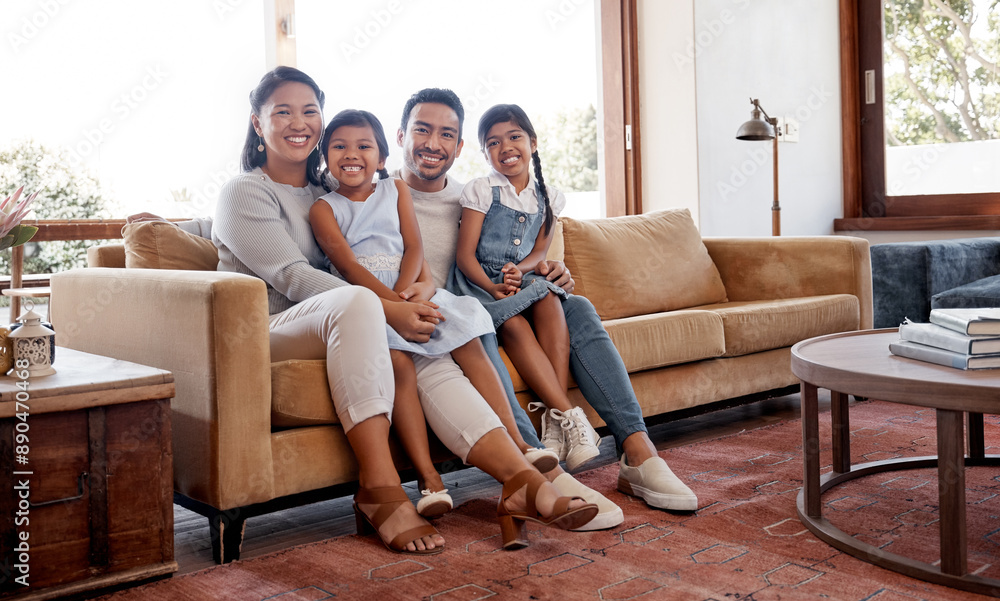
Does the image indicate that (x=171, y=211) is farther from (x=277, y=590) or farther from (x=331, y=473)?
(x=277, y=590)

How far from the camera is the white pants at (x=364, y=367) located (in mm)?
1688

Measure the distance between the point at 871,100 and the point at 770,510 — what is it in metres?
3.47

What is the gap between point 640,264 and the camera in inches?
115

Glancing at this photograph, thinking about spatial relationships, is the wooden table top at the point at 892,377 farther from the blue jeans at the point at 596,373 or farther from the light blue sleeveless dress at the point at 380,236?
the light blue sleeveless dress at the point at 380,236

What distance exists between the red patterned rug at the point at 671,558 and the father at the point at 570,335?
0.07 metres

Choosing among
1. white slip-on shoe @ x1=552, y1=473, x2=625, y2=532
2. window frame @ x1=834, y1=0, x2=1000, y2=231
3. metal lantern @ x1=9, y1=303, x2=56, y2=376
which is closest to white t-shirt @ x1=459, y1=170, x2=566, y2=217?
white slip-on shoe @ x1=552, y1=473, x2=625, y2=532

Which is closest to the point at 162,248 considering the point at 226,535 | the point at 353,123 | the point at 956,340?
the point at 353,123

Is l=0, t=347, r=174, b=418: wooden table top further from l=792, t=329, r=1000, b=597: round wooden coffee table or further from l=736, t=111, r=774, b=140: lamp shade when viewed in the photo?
l=736, t=111, r=774, b=140: lamp shade

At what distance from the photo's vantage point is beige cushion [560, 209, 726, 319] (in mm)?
2816

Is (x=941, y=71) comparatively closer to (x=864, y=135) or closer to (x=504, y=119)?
(x=864, y=135)

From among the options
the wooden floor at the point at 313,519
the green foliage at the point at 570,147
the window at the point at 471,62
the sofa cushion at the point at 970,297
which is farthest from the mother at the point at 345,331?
the green foliage at the point at 570,147

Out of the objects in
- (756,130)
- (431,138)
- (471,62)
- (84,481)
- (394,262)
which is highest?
(471,62)

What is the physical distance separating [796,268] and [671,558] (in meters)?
1.79

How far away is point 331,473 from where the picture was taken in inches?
70.7
